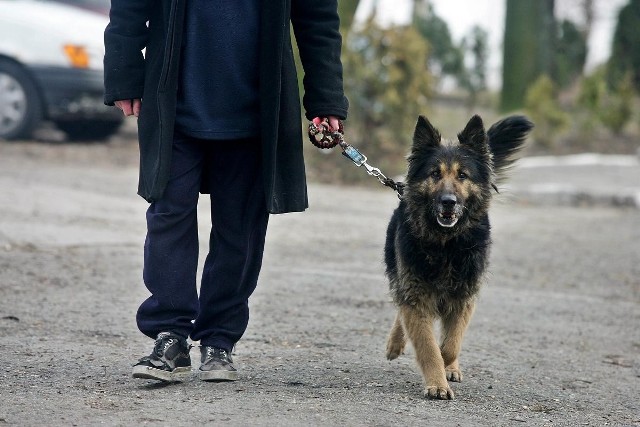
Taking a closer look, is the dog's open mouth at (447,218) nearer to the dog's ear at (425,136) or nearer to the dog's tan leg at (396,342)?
the dog's ear at (425,136)

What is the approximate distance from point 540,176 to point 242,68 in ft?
38.1

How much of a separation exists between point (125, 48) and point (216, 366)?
4.47ft

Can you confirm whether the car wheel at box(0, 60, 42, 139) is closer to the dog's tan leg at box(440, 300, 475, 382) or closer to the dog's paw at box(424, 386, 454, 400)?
the dog's tan leg at box(440, 300, 475, 382)

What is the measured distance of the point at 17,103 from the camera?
13.5m

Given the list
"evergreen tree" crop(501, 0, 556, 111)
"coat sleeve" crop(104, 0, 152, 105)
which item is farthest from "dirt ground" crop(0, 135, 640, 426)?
"evergreen tree" crop(501, 0, 556, 111)

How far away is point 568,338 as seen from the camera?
6.74m

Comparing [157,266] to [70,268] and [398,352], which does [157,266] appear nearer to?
[398,352]

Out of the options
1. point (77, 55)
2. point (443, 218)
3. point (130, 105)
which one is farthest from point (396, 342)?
point (77, 55)

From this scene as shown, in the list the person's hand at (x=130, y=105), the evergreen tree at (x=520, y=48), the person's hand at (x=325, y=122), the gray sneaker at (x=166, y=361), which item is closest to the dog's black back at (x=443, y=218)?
the person's hand at (x=325, y=122)

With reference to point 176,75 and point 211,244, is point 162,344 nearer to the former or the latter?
point 211,244

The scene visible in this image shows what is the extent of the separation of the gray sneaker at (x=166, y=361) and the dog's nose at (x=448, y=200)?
1.31 meters

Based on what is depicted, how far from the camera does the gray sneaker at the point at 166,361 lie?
180 inches

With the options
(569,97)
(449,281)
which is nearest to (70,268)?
(449,281)

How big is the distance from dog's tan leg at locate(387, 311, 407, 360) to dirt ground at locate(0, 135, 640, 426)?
80 mm
